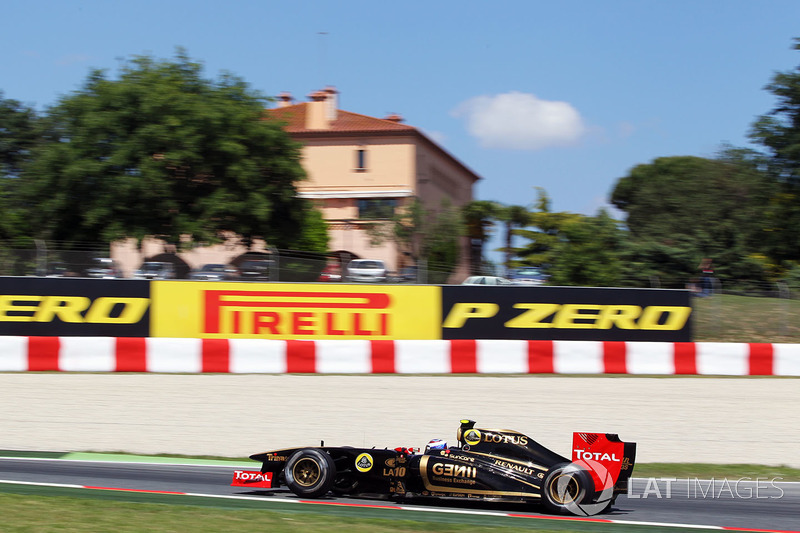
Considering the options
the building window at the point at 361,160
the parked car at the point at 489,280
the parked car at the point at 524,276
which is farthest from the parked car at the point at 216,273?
the building window at the point at 361,160

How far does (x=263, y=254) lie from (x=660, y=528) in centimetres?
1143

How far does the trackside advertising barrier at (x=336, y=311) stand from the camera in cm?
1506

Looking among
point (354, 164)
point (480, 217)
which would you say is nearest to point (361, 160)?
point (354, 164)

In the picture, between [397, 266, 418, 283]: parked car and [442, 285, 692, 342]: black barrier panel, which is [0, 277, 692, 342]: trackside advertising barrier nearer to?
[442, 285, 692, 342]: black barrier panel

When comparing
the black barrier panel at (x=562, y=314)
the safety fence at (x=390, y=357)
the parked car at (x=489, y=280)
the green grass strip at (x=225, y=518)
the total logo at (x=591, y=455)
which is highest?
the parked car at (x=489, y=280)

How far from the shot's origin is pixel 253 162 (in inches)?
1126

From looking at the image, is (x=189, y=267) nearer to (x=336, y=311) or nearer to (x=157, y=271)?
(x=157, y=271)

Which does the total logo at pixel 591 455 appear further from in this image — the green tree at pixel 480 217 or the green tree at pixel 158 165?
the green tree at pixel 480 217

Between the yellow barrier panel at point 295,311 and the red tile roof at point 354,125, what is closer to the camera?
the yellow barrier panel at point 295,311

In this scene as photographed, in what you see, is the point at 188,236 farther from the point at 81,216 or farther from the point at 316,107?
the point at 316,107

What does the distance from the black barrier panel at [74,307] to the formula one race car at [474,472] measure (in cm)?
953

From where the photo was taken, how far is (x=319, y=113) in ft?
161

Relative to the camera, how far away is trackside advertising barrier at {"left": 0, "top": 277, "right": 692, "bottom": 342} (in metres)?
15.1

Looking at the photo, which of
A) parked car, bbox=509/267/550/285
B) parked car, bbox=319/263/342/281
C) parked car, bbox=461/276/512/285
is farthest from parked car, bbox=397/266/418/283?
parked car, bbox=509/267/550/285
